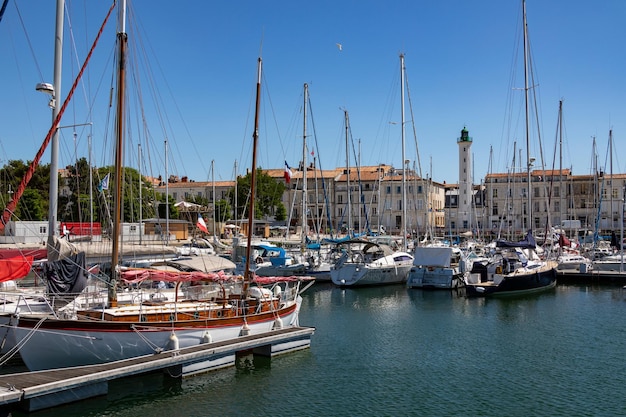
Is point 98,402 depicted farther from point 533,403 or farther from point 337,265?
point 337,265

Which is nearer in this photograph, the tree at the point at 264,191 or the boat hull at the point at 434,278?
the boat hull at the point at 434,278

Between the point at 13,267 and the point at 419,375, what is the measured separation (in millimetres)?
13842

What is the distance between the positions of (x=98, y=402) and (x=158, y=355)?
230cm

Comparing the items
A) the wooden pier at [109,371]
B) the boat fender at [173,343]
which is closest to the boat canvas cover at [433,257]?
the wooden pier at [109,371]

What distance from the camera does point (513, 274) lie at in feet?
136

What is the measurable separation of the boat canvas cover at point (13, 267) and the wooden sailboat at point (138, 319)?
1.33 m

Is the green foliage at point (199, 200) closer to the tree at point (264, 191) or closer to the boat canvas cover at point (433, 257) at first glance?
the tree at point (264, 191)

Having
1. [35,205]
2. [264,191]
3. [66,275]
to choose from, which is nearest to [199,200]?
[264,191]

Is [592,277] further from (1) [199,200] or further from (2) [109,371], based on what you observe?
(1) [199,200]

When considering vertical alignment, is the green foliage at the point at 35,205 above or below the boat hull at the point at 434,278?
above

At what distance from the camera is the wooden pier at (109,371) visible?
635 inches

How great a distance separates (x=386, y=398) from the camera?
63.3 ft

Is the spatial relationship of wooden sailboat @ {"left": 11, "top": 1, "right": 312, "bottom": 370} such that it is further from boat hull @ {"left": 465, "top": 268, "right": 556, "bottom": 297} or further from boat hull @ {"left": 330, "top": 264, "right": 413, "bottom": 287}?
boat hull @ {"left": 330, "top": 264, "right": 413, "bottom": 287}

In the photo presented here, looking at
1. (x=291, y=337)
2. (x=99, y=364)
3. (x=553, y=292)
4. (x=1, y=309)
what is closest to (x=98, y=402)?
(x=99, y=364)
